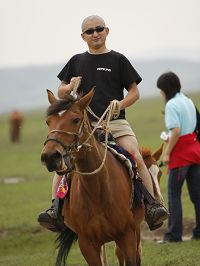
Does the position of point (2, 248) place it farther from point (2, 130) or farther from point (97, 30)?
point (2, 130)

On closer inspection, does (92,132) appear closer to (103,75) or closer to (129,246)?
(103,75)

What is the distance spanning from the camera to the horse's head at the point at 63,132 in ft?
26.6

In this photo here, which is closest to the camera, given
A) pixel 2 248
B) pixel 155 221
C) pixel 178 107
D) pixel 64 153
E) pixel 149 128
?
pixel 64 153

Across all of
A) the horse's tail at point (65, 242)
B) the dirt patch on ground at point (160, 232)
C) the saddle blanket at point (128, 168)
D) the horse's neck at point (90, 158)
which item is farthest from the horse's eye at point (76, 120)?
the dirt patch on ground at point (160, 232)

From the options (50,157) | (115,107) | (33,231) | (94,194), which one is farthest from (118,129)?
(33,231)

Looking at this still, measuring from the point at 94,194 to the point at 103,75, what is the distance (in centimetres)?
158

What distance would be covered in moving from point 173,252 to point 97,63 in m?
3.93

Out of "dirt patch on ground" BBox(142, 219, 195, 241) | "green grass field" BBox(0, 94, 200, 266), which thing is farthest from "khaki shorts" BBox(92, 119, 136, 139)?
"dirt patch on ground" BBox(142, 219, 195, 241)

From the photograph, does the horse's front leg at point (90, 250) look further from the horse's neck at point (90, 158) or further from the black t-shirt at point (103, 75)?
the black t-shirt at point (103, 75)

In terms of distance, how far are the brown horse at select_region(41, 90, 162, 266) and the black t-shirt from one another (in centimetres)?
77

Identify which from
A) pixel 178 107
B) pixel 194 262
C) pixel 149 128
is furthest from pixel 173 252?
pixel 149 128

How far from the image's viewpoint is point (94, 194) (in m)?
9.24

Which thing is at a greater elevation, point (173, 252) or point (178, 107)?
point (178, 107)

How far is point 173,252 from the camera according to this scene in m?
12.8
